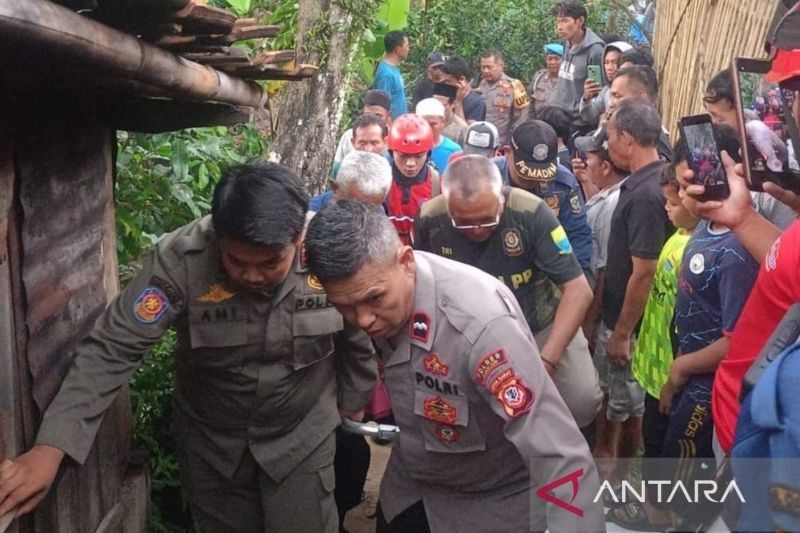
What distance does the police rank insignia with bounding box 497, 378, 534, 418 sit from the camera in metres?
2.25

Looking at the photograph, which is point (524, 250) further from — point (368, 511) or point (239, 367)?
point (368, 511)

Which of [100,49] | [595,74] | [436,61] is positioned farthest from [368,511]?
[436,61]

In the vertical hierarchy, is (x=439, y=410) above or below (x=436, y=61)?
above

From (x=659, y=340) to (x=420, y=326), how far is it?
1890mm

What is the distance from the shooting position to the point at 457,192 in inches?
146

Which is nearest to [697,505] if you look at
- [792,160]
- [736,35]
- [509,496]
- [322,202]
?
[509,496]

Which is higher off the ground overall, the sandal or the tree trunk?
the tree trunk

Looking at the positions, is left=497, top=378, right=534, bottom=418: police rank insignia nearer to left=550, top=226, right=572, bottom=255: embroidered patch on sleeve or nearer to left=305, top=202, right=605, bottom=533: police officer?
left=305, top=202, right=605, bottom=533: police officer

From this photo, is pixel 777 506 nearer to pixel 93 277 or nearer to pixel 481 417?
pixel 481 417

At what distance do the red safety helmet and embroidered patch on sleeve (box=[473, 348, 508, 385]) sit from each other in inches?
124

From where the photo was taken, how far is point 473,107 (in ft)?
33.7

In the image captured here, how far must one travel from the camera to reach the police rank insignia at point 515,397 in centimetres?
225

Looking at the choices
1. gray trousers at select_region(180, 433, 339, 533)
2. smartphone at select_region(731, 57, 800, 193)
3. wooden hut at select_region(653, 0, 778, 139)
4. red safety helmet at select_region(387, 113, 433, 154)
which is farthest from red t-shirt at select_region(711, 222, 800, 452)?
wooden hut at select_region(653, 0, 778, 139)

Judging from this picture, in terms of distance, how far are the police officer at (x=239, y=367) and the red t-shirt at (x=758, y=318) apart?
1.35 m
